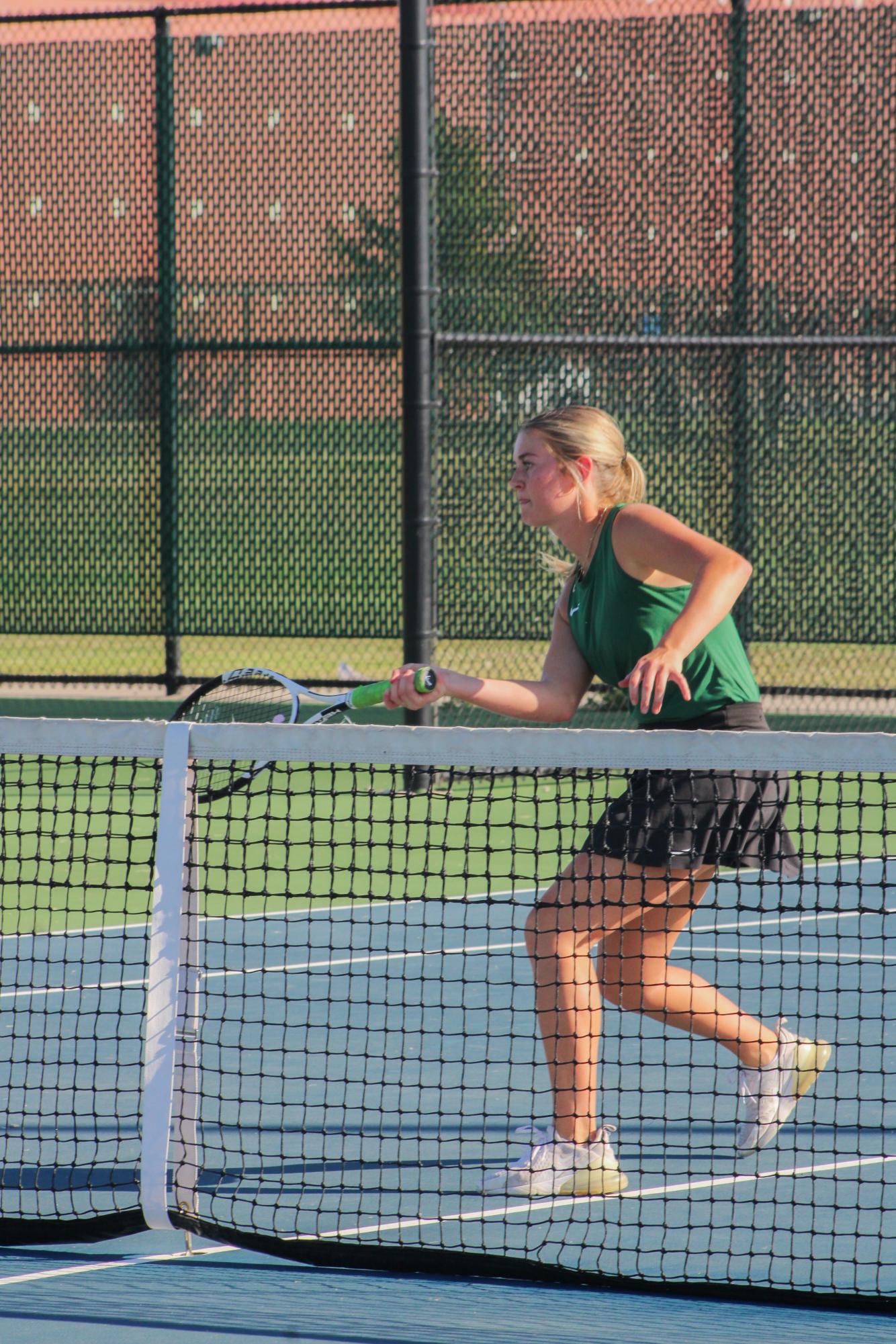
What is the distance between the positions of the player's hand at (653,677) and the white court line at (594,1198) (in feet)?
2.93

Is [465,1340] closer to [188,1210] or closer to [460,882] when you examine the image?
[188,1210]

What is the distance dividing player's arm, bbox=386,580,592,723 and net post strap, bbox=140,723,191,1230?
→ 1.63 feet

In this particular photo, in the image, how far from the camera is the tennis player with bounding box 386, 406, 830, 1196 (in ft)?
13.0

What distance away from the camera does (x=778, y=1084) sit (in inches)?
168

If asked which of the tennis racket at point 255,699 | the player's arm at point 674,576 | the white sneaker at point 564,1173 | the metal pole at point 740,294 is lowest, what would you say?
the white sneaker at point 564,1173

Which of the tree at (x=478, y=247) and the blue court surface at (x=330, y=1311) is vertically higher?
the tree at (x=478, y=247)

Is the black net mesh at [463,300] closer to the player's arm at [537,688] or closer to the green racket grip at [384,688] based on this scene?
the player's arm at [537,688]

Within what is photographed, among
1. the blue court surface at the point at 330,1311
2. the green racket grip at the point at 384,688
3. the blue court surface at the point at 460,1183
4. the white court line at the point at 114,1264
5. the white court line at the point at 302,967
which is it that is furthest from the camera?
the white court line at the point at 302,967

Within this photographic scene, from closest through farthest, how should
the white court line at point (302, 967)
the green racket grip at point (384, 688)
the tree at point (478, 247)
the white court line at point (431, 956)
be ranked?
the green racket grip at point (384, 688), the white court line at point (302, 967), the white court line at point (431, 956), the tree at point (478, 247)

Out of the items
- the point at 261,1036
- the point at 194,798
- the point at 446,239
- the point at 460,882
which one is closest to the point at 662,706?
the point at 194,798

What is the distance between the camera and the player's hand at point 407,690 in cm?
407

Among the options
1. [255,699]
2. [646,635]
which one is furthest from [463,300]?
[646,635]

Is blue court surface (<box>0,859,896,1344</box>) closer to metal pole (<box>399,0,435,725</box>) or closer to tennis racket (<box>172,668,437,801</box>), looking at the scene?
tennis racket (<box>172,668,437,801</box>)

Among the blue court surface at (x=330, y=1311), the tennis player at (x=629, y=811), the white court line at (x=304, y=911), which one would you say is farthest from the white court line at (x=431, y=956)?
the blue court surface at (x=330, y=1311)
